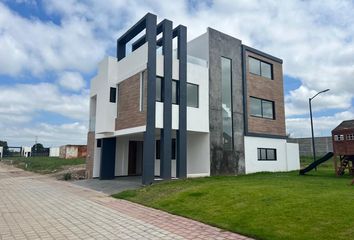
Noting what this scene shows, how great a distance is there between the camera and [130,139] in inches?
950

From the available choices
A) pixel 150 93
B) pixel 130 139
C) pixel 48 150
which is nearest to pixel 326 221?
pixel 150 93

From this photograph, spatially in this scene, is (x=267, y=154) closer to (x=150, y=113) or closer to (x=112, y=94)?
(x=150, y=113)

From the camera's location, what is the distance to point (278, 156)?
25656mm

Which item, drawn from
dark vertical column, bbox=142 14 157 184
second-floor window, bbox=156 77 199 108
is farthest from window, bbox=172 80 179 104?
dark vertical column, bbox=142 14 157 184

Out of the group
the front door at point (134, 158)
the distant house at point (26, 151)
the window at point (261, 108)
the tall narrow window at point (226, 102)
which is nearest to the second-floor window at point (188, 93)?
the tall narrow window at point (226, 102)

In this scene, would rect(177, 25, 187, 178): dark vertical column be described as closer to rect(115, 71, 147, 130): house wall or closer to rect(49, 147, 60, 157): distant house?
rect(115, 71, 147, 130): house wall

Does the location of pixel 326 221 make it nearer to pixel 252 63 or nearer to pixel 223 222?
pixel 223 222

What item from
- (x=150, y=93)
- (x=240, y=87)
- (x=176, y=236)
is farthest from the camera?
(x=240, y=87)

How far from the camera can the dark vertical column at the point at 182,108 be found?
1800 cm

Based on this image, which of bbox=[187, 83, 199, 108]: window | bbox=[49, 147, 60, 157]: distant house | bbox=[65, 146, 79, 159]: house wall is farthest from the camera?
bbox=[49, 147, 60, 157]: distant house

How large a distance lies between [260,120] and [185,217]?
674 inches

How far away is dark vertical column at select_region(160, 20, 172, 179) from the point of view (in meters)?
17.0

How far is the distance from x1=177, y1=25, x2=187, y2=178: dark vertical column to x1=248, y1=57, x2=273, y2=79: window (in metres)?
8.09

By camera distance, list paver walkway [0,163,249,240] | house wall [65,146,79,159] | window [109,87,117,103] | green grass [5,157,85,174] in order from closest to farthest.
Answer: paver walkway [0,163,249,240]
window [109,87,117,103]
green grass [5,157,85,174]
house wall [65,146,79,159]
